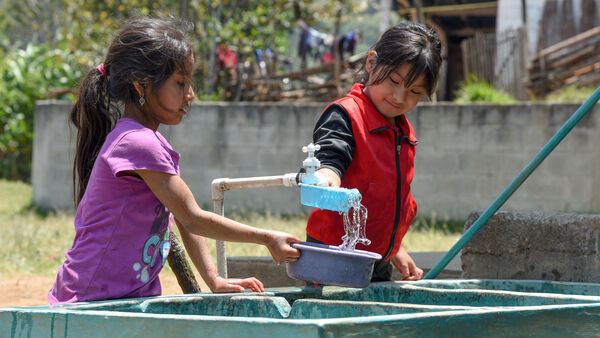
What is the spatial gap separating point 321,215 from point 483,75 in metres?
9.94

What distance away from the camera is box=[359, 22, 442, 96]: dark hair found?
2.70m

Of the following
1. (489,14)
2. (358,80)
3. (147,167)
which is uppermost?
(489,14)

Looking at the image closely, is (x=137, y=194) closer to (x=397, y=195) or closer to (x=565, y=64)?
(x=397, y=195)

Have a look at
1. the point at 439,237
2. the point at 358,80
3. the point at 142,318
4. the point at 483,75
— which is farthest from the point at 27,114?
the point at 142,318

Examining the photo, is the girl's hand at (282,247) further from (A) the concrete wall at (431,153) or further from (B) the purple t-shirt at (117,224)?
(A) the concrete wall at (431,153)

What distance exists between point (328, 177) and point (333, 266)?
315mm

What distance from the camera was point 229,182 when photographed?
279cm

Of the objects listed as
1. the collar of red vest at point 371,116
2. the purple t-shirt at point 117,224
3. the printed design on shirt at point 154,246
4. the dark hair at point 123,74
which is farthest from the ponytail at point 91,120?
the collar of red vest at point 371,116

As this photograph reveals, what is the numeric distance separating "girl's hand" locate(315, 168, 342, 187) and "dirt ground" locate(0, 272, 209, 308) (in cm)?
289

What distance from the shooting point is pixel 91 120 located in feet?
8.21

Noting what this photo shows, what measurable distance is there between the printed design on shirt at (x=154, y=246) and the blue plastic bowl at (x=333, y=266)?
0.40 metres

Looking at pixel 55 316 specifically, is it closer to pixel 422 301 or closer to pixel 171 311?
pixel 171 311

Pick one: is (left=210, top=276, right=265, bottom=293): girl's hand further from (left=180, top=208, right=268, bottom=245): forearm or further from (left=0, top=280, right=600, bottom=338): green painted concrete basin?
(left=180, top=208, right=268, bottom=245): forearm

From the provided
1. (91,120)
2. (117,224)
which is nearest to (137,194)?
(117,224)
